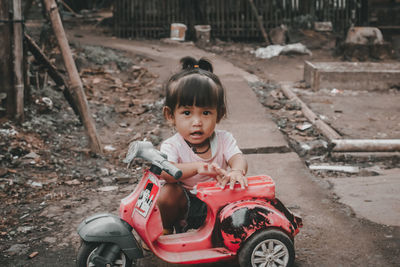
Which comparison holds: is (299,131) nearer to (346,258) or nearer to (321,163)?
(321,163)

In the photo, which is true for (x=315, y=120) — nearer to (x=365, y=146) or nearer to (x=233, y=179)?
(x=365, y=146)

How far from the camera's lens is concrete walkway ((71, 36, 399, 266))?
2.73 m

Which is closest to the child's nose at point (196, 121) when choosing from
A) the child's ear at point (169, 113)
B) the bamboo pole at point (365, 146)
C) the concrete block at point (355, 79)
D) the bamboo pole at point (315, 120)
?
the child's ear at point (169, 113)

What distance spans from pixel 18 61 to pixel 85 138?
44.1 inches

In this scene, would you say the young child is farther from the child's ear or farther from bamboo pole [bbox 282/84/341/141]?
bamboo pole [bbox 282/84/341/141]

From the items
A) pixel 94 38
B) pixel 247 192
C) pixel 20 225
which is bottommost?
pixel 20 225

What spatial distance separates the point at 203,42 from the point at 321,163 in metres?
8.30

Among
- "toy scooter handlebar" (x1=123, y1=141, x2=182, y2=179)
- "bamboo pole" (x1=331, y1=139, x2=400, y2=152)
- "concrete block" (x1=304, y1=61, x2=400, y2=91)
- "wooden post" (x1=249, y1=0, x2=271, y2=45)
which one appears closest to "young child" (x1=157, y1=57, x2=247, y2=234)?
"toy scooter handlebar" (x1=123, y1=141, x2=182, y2=179)

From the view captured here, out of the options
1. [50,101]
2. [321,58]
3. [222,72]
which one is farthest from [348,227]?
[321,58]

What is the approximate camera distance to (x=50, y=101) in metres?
5.91

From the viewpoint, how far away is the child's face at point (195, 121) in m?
2.53

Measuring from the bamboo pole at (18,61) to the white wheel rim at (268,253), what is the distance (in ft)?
11.5

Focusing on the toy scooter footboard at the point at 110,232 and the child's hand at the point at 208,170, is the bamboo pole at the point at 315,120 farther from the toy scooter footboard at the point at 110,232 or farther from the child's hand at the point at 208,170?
the toy scooter footboard at the point at 110,232

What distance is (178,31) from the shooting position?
40.3ft
